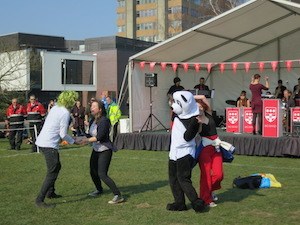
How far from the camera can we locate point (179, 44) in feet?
47.0

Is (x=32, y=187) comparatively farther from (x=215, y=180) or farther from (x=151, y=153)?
(x=151, y=153)

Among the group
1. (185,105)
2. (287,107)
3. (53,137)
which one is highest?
(185,105)

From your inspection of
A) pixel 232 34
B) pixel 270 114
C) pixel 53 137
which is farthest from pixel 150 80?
pixel 53 137

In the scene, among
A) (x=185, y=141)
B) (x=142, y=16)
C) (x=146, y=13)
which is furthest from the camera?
(x=142, y=16)

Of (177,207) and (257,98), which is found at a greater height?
(257,98)

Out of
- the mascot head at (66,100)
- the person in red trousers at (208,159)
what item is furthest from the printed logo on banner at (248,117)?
the mascot head at (66,100)

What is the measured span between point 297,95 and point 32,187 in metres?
9.37

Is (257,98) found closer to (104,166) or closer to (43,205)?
(104,166)

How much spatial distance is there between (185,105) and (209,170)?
1079 mm

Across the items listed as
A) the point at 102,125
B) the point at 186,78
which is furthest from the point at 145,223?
the point at 186,78

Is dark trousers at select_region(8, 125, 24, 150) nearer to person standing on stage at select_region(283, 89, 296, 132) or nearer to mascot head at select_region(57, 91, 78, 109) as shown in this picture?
person standing on stage at select_region(283, 89, 296, 132)

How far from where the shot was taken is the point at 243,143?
12.1 metres

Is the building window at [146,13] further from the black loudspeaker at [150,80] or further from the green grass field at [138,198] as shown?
the green grass field at [138,198]

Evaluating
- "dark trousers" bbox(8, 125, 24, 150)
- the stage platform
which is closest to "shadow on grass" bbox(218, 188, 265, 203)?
the stage platform
